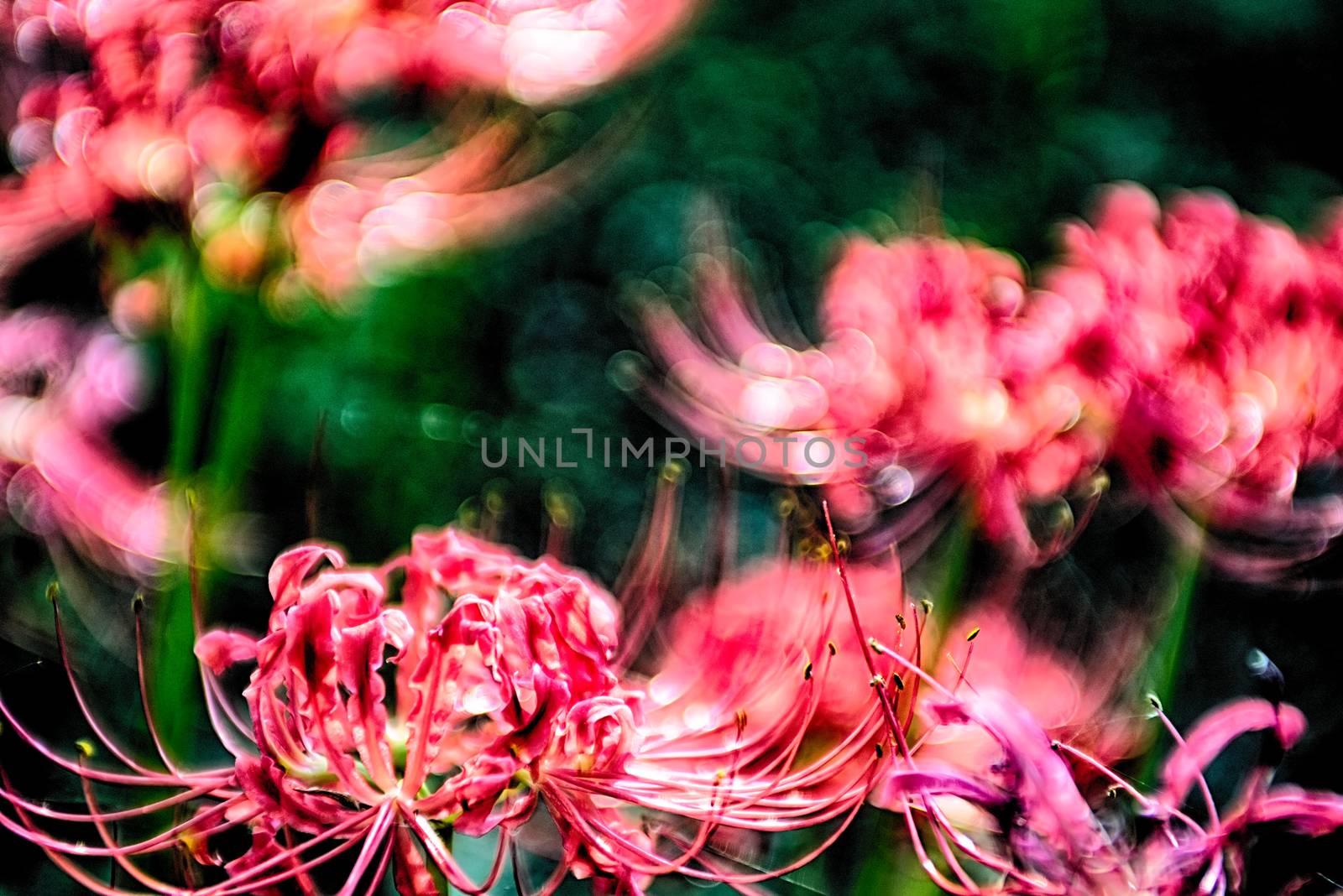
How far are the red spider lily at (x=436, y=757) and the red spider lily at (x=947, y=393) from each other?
25 centimetres

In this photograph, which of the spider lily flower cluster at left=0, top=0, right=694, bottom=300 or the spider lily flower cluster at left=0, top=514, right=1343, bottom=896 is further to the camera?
the spider lily flower cluster at left=0, top=0, right=694, bottom=300

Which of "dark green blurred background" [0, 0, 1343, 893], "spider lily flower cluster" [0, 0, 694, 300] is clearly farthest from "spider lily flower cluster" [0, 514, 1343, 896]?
"dark green blurred background" [0, 0, 1343, 893]

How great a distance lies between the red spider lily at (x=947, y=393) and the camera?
748 millimetres

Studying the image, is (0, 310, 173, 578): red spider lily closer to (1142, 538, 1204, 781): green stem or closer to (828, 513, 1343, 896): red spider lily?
(828, 513, 1343, 896): red spider lily

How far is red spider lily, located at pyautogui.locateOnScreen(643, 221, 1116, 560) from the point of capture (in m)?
0.75

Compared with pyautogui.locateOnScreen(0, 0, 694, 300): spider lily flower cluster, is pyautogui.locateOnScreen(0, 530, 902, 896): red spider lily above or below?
below

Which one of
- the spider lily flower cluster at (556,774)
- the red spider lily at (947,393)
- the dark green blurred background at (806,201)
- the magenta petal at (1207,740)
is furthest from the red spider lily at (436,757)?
the dark green blurred background at (806,201)

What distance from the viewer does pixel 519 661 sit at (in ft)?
1.71

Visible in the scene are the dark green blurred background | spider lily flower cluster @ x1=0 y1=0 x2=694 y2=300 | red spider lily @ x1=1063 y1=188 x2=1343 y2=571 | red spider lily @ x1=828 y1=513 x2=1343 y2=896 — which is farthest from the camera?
the dark green blurred background

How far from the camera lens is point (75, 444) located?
0.87 meters

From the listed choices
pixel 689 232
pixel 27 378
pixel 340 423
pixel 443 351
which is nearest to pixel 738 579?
pixel 27 378

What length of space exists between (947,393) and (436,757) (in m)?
0.40


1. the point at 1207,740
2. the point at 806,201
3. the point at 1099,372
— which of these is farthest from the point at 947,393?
the point at 806,201

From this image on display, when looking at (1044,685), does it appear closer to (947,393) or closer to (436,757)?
(947,393)
